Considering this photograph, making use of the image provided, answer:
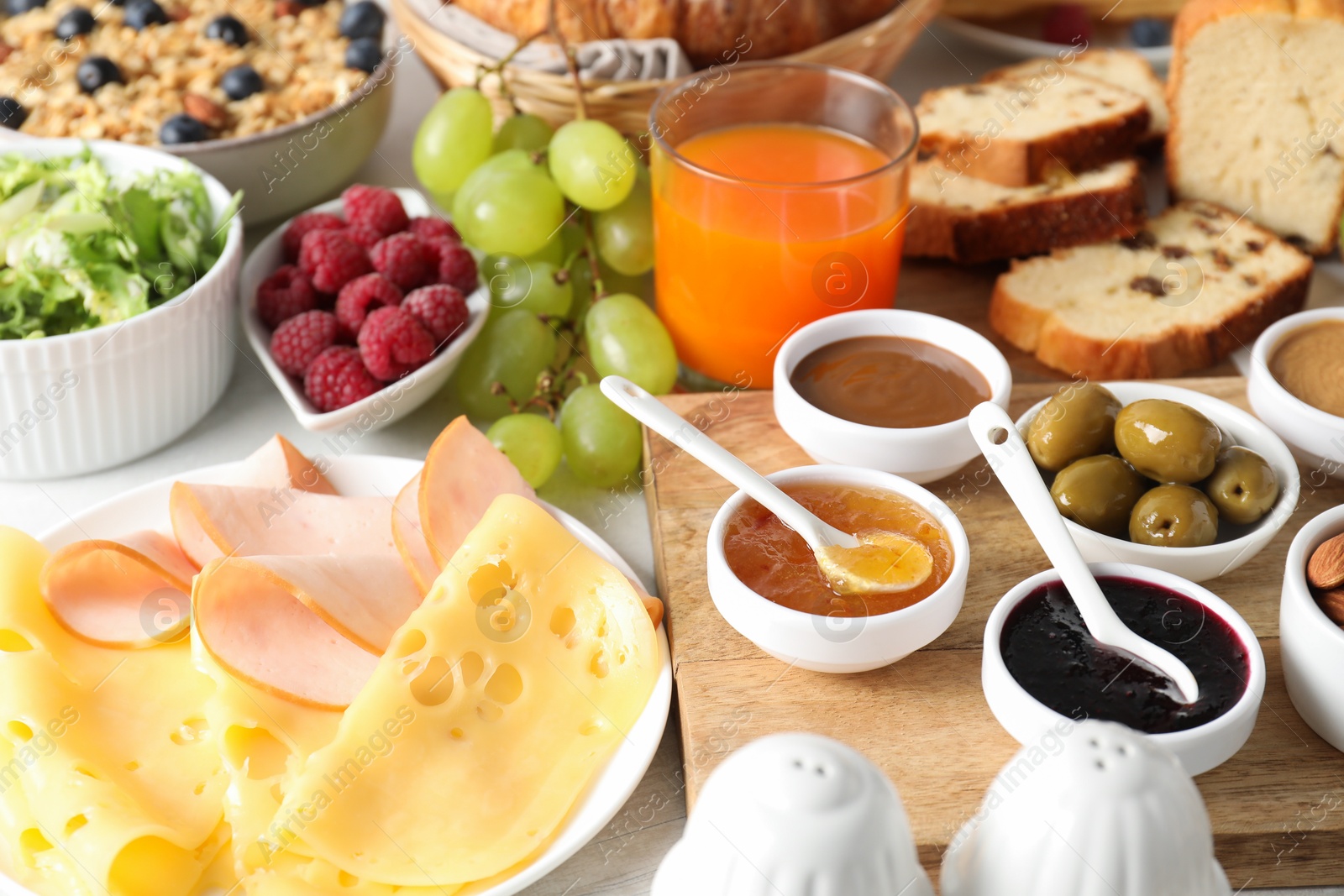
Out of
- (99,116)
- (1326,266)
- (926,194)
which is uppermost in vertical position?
(99,116)

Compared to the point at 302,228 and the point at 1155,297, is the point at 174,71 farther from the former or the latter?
the point at 1155,297

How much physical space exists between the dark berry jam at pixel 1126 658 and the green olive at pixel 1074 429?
7.6 inches

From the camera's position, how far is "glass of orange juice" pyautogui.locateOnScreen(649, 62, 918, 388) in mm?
1481

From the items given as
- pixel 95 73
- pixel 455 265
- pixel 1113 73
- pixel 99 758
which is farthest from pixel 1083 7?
pixel 99 758

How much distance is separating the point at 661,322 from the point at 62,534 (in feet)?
2.70

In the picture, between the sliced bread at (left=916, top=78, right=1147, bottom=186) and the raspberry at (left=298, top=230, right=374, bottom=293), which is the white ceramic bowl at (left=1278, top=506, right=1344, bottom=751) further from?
the raspberry at (left=298, top=230, right=374, bottom=293)

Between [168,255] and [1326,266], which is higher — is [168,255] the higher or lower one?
the higher one

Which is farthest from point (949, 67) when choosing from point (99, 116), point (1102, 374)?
point (99, 116)

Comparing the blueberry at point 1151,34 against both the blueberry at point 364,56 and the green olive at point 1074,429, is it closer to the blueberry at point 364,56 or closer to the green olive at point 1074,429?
the green olive at point 1074,429

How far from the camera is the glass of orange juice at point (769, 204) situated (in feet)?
4.86

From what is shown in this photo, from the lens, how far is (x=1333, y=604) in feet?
3.51

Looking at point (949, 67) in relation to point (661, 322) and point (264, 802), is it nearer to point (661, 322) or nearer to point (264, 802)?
point (661, 322)

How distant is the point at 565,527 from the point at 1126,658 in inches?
24.0

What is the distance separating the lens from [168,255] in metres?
1.58
